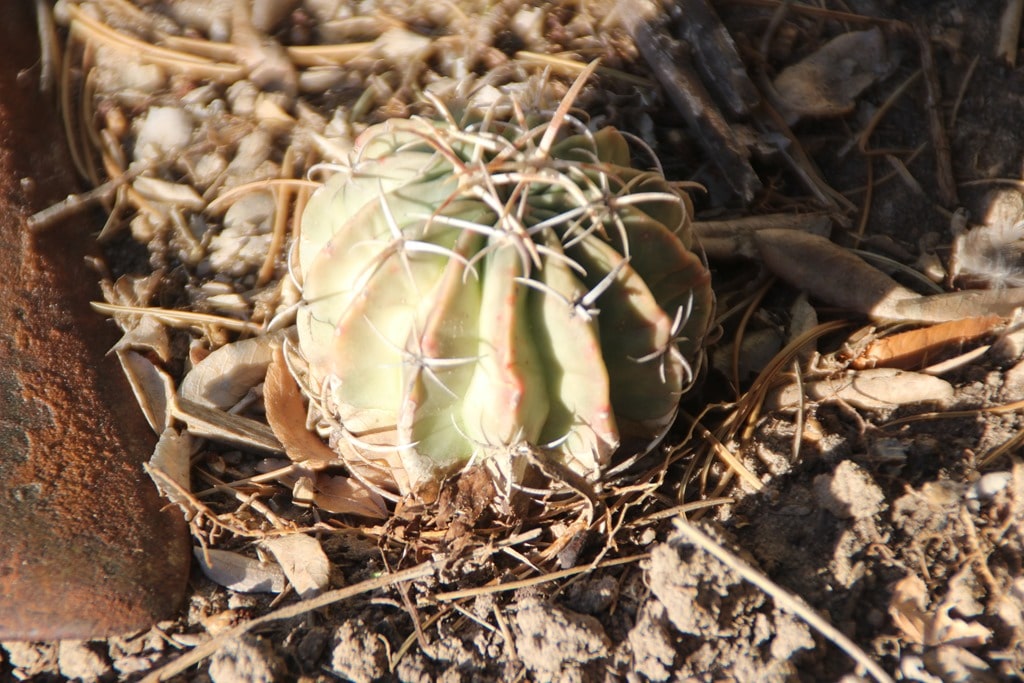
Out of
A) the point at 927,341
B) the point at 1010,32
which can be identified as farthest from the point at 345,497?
the point at 1010,32

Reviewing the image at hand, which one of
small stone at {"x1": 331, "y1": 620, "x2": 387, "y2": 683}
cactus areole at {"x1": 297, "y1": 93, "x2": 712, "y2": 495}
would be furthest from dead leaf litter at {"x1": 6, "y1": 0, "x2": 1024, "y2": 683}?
cactus areole at {"x1": 297, "y1": 93, "x2": 712, "y2": 495}

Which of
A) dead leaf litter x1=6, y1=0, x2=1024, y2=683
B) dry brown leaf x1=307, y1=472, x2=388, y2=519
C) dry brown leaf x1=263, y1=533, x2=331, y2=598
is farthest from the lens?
dry brown leaf x1=307, y1=472, x2=388, y2=519

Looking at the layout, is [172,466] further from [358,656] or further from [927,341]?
[927,341]

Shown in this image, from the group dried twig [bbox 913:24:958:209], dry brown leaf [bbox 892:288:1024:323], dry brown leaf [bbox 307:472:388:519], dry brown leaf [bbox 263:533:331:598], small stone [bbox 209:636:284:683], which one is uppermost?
dried twig [bbox 913:24:958:209]

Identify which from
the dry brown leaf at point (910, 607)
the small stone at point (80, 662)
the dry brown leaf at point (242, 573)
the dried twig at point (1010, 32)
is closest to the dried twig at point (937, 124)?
the dried twig at point (1010, 32)

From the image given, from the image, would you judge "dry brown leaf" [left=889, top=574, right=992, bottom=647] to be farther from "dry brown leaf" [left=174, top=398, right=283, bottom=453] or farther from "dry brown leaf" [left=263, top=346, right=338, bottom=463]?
"dry brown leaf" [left=174, top=398, right=283, bottom=453]

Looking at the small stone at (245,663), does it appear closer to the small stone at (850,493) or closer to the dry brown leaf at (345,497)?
the dry brown leaf at (345,497)
